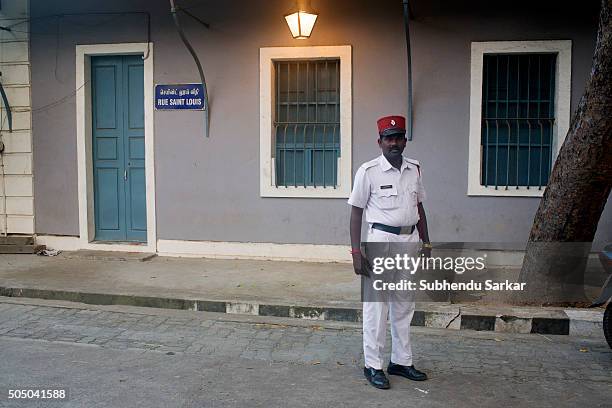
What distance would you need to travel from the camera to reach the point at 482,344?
5379 mm

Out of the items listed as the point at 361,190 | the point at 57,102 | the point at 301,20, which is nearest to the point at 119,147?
the point at 57,102

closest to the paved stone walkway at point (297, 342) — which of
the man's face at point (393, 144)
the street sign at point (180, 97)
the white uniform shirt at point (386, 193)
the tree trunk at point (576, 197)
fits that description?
the tree trunk at point (576, 197)

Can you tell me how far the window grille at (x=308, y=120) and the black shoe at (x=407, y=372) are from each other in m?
4.11

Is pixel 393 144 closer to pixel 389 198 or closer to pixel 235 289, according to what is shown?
pixel 389 198

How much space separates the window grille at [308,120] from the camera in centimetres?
836

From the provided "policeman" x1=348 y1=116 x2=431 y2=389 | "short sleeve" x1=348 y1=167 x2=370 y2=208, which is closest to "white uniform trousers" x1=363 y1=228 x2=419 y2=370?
"policeman" x1=348 y1=116 x2=431 y2=389

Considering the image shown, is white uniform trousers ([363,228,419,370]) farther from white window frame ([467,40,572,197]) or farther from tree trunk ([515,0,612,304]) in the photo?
white window frame ([467,40,572,197])

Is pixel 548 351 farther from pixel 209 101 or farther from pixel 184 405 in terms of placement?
pixel 209 101

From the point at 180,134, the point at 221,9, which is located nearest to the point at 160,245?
the point at 180,134

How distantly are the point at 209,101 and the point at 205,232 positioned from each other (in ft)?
6.15

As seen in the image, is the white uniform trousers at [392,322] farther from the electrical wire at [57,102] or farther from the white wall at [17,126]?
the white wall at [17,126]

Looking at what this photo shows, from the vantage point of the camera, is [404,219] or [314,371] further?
[314,371]

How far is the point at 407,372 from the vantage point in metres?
4.45

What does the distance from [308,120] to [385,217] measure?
435 centimetres
